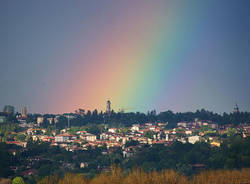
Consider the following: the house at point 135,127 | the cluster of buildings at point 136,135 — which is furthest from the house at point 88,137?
the house at point 135,127

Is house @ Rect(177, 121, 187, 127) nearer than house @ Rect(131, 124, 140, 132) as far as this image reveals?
No

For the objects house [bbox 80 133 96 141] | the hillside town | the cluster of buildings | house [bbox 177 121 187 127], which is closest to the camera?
the hillside town

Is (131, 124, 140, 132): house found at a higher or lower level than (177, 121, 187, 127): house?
lower

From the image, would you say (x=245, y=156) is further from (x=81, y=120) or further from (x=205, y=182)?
(x=81, y=120)

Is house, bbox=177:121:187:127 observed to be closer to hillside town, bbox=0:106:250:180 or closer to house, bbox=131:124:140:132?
hillside town, bbox=0:106:250:180

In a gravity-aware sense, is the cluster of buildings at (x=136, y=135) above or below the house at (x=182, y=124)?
below

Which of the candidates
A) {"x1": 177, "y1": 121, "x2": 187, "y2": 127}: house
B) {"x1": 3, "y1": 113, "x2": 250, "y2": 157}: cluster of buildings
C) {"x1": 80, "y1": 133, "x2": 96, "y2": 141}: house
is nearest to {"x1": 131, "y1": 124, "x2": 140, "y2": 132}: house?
{"x1": 3, "y1": 113, "x2": 250, "y2": 157}: cluster of buildings

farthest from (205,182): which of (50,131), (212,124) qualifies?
(212,124)

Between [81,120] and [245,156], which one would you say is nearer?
[245,156]

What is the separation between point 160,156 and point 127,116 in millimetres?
106925

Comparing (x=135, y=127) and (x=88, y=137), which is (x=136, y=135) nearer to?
(x=88, y=137)

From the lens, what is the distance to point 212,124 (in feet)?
603

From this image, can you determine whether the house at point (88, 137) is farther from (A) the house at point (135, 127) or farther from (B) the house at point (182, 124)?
(B) the house at point (182, 124)

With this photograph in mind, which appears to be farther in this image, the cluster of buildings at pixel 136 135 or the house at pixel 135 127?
the house at pixel 135 127
